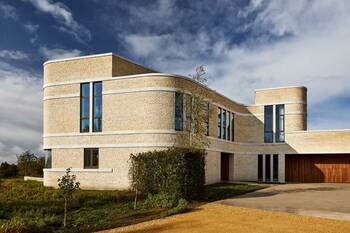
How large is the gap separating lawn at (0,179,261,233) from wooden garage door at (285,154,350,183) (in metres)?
16.4

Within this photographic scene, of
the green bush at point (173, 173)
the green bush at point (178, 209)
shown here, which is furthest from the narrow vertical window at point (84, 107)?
the green bush at point (178, 209)

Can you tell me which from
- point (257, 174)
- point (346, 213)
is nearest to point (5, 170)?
point (257, 174)

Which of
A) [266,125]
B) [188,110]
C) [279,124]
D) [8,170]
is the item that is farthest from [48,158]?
[279,124]

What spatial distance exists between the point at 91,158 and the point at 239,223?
49.8 feet

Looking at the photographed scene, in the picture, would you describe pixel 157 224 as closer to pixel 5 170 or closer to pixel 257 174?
pixel 257 174

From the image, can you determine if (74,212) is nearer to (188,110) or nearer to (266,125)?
(188,110)

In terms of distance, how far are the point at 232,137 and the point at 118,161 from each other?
13682mm

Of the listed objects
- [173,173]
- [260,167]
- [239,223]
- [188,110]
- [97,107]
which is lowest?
[239,223]

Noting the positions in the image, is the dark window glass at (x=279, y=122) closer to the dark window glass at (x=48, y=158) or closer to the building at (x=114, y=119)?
the building at (x=114, y=119)

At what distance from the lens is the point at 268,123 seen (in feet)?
126

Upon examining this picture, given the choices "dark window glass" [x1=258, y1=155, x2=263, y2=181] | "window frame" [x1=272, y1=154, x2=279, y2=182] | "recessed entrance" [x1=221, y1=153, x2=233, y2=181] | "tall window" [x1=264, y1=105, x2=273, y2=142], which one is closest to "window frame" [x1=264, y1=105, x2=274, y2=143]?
"tall window" [x1=264, y1=105, x2=273, y2=142]

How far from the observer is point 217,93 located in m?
31.6

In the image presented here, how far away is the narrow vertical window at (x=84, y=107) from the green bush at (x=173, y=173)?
8.32 m

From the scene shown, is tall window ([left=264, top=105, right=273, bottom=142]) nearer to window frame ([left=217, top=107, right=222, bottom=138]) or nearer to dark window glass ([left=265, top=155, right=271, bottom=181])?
dark window glass ([left=265, top=155, right=271, bottom=181])
